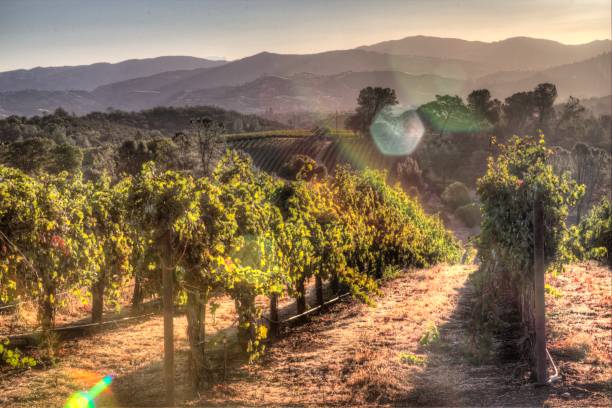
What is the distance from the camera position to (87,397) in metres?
9.78

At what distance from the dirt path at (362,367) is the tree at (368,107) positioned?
74.9 m

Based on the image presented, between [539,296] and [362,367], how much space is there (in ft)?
11.6

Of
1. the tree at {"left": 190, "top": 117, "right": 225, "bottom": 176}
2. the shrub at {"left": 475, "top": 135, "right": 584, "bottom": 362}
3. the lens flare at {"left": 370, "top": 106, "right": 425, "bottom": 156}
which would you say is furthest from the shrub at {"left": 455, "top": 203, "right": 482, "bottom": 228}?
the shrub at {"left": 475, "top": 135, "right": 584, "bottom": 362}

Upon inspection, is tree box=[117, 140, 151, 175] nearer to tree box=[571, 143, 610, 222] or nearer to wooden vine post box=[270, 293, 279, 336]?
wooden vine post box=[270, 293, 279, 336]

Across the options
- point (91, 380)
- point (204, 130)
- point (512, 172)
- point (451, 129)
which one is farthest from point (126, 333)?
point (451, 129)

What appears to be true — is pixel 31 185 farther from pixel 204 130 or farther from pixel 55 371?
pixel 204 130

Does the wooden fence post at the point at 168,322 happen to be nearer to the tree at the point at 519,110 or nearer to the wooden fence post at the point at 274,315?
the wooden fence post at the point at 274,315

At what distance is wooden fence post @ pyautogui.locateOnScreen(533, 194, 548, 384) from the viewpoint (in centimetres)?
955

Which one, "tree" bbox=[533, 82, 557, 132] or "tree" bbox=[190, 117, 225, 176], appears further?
"tree" bbox=[533, 82, 557, 132]

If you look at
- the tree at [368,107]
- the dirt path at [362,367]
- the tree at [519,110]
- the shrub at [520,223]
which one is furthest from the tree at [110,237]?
the tree at [519,110]

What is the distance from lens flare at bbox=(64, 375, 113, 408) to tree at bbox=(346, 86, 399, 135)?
79537mm

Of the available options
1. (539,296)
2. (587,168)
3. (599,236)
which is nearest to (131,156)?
(599,236)

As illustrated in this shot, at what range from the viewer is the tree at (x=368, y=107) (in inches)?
3501

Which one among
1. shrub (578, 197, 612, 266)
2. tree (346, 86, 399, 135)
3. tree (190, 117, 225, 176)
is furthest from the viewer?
tree (346, 86, 399, 135)
